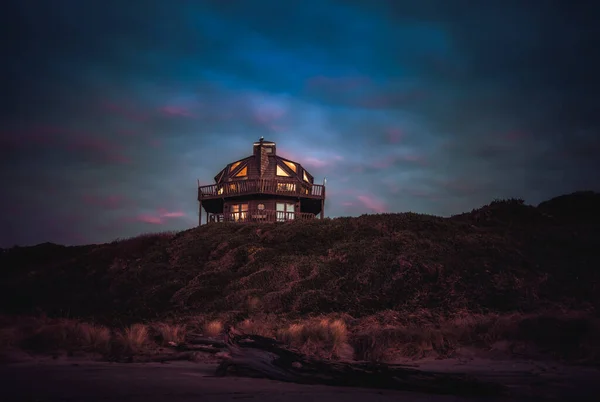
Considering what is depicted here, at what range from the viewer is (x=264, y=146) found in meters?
49.9

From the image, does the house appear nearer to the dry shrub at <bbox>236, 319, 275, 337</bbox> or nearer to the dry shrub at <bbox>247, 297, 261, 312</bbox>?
the dry shrub at <bbox>247, 297, 261, 312</bbox>

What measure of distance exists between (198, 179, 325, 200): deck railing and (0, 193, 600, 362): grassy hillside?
438 inches

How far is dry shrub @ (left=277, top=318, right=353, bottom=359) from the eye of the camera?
10941 millimetres

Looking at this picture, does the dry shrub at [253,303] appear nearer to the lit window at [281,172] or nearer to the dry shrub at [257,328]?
the dry shrub at [257,328]

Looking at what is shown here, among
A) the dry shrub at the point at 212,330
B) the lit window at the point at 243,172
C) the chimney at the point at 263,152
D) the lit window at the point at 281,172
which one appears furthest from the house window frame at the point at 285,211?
the dry shrub at the point at 212,330

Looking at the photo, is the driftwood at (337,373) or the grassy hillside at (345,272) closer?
the driftwood at (337,373)

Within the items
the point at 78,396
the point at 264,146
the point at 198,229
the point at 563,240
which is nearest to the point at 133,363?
the point at 78,396

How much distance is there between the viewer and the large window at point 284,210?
45.3m

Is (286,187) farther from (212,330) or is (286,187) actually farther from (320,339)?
(320,339)

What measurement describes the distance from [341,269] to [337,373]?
1369 cm

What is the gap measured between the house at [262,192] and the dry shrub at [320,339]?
30.4 meters

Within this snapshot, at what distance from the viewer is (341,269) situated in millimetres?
21531

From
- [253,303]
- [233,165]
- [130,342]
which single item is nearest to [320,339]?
[130,342]

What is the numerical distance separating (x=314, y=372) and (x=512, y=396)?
119 inches
